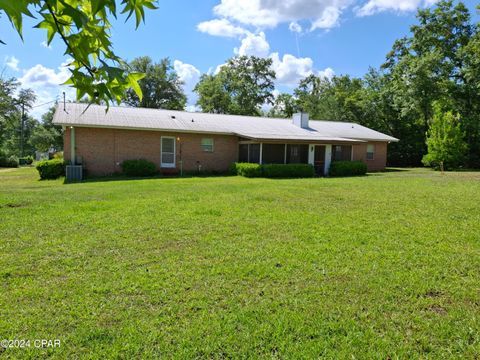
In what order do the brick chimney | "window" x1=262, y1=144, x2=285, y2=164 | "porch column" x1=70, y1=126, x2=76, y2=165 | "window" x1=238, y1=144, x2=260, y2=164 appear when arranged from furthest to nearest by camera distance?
the brick chimney → "window" x1=262, y1=144, x2=285, y2=164 → "window" x1=238, y1=144, x2=260, y2=164 → "porch column" x1=70, y1=126, x2=76, y2=165

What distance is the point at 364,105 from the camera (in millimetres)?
34781

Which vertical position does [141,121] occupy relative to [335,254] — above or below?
above

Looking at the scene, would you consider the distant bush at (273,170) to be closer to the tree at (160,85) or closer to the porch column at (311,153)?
the porch column at (311,153)

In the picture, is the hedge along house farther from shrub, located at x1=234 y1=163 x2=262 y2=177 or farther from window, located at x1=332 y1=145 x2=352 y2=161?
shrub, located at x1=234 y1=163 x2=262 y2=177

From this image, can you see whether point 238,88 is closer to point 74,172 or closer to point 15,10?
point 74,172

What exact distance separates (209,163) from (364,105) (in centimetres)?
2026

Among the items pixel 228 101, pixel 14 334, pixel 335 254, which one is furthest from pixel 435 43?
pixel 14 334

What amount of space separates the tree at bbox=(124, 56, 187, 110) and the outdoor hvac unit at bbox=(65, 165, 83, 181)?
102ft

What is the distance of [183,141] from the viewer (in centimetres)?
2061

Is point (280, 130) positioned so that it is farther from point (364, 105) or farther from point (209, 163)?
point (364, 105)

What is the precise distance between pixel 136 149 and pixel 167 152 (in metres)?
1.75

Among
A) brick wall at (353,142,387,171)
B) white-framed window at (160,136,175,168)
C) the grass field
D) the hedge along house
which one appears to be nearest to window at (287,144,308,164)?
the hedge along house

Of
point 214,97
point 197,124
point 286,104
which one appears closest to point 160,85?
point 214,97

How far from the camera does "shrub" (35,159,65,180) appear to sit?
17047 millimetres
